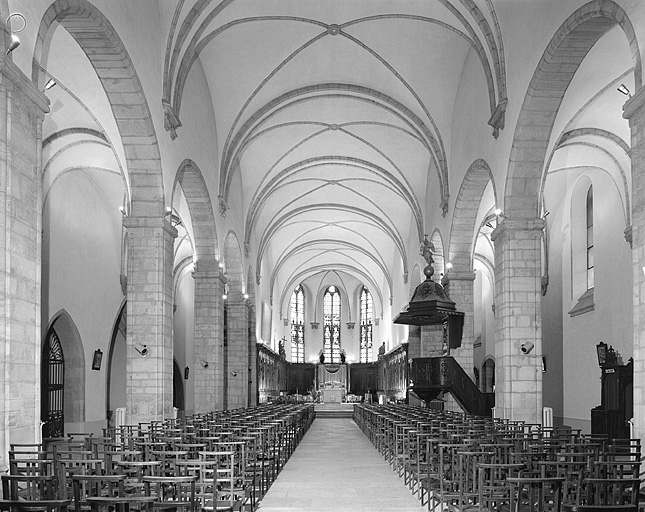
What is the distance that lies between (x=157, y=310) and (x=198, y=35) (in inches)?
258

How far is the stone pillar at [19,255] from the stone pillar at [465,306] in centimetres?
1654

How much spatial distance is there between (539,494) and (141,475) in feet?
13.2

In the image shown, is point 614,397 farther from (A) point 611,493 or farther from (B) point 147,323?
(A) point 611,493

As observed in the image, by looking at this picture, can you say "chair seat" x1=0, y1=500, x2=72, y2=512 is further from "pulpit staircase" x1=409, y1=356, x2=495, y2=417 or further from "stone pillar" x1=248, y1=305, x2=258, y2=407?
"stone pillar" x1=248, y1=305, x2=258, y2=407

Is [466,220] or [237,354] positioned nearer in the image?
[466,220]

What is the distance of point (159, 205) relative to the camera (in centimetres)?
1731

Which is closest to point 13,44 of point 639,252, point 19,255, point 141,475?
point 19,255

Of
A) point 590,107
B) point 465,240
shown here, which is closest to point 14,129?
point 590,107

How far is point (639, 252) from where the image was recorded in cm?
1040

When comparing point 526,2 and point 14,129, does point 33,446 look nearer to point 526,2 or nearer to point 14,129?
point 14,129

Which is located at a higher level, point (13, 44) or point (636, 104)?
point (13, 44)

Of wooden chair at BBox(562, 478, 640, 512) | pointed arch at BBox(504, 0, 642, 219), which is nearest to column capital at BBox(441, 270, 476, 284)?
pointed arch at BBox(504, 0, 642, 219)

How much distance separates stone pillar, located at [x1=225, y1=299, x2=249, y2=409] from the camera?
101ft

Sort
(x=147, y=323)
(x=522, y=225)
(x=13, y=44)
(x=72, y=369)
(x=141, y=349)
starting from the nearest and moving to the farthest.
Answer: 1. (x=13, y=44)
2. (x=141, y=349)
3. (x=147, y=323)
4. (x=522, y=225)
5. (x=72, y=369)
